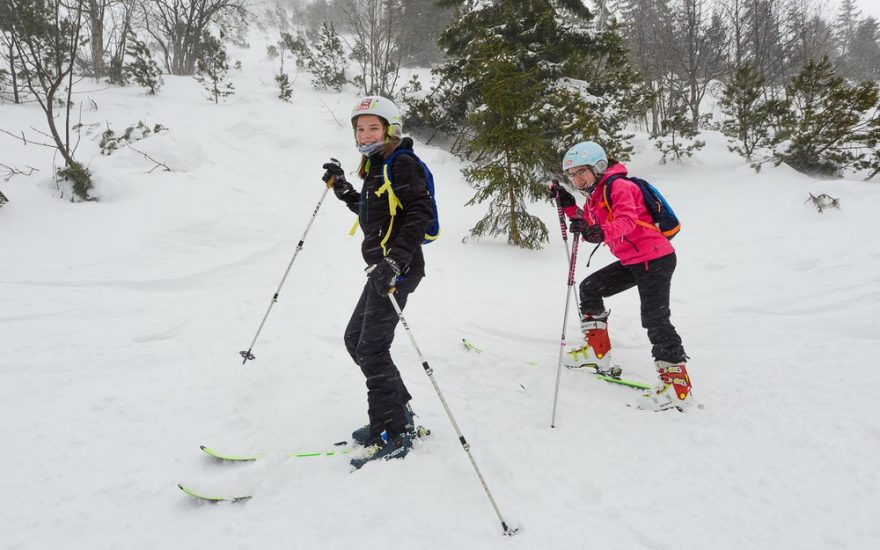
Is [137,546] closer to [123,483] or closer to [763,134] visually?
[123,483]

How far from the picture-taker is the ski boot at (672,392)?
376cm

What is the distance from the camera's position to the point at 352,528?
8.34 ft

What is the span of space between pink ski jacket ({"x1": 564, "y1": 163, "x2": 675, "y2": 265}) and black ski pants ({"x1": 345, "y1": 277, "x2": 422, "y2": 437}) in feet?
6.36

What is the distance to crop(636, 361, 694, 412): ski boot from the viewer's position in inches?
148

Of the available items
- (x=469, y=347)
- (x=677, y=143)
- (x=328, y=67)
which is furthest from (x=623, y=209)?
(x=328, y=67)

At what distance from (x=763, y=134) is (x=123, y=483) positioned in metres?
16.4

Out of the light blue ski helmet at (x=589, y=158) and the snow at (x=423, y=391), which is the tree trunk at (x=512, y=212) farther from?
the light blue ski helmet at (x=589, y=158)

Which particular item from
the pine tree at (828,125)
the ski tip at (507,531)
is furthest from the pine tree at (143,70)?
the pine tree at (828,125)

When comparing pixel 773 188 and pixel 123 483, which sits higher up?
pixel 773 188

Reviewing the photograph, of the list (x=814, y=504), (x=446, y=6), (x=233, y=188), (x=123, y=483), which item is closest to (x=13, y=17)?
(x=233, y=188)

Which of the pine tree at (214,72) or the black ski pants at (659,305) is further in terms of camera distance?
the pine tree at (214,72)

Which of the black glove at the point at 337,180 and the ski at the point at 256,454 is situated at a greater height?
the black glove at the point at 337,180

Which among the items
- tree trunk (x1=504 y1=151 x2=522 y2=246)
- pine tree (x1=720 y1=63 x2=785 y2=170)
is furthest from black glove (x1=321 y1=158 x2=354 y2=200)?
pine tree (x1=720 y1=63 x2=785 y2=170)

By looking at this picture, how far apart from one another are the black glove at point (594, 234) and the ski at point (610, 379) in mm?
1624
